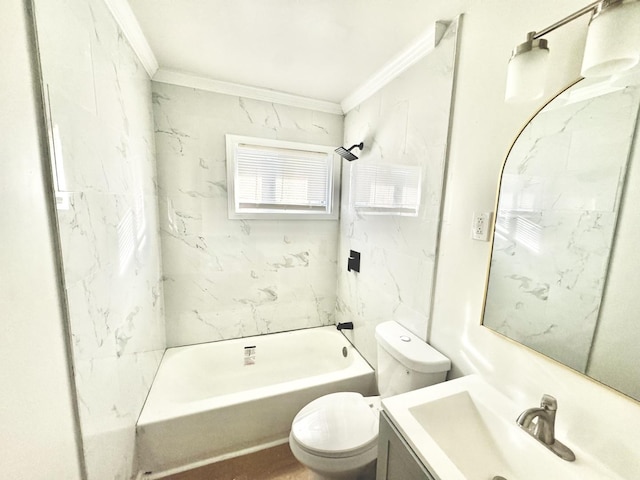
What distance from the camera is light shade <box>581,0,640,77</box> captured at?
1.83 feet

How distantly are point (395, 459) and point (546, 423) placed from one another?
47 cm

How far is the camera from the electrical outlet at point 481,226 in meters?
1.01

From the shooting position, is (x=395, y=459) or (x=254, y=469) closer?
(x=395, y=459)

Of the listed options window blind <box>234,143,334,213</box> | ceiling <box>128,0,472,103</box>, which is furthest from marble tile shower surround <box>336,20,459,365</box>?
window blind <box>234,143,334,213</box>

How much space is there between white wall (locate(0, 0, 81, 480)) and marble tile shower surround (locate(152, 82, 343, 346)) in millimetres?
1267

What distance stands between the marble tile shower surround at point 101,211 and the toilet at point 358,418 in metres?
0.83

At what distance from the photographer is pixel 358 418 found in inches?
50.8

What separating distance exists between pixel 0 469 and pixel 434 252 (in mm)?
1517

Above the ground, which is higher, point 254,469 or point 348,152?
point 348,152

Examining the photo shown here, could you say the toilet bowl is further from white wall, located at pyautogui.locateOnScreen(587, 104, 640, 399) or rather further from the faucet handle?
white wall, located at pyautogui.locateOnScreen(587, 104, 640, 399)

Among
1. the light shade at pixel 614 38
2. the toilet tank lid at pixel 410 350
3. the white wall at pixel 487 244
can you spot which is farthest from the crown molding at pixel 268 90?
the toilet tank lid at pixel 410 350

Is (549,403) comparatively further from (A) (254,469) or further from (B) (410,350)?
(A) (254,469)

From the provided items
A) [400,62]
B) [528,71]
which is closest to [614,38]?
[528,71]

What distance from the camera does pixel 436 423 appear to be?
90 centimetres
